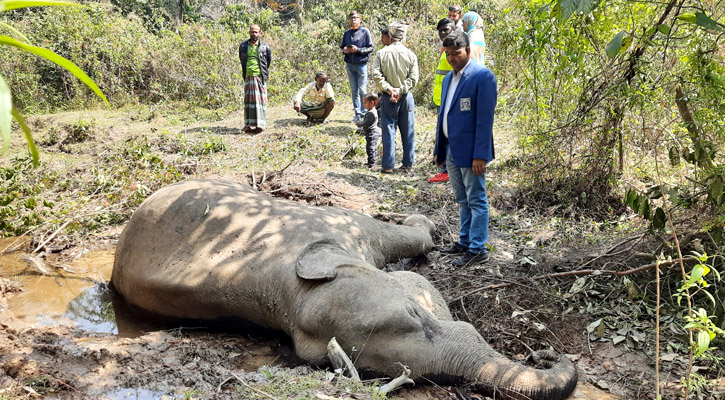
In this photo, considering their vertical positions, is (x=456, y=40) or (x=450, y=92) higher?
(x=456, y=40)

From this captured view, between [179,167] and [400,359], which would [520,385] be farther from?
[179,167]

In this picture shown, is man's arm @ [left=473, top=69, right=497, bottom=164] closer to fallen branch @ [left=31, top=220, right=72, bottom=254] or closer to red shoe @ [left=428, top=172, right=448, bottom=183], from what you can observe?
red shoe @ [left=428, top=172, right=448, bottom=183]

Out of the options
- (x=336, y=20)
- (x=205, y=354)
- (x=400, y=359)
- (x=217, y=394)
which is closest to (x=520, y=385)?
(x=400, y=359)

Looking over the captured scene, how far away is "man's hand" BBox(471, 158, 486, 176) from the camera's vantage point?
4.81m

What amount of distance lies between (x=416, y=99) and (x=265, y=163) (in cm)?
581

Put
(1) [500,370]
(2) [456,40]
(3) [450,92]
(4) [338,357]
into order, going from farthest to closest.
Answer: (3) [450,92] → (2) [456,40] → (4) [338,357] → (1) [500,370]

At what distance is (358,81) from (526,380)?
9.08 meters

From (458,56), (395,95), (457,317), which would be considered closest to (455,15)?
(395,95)

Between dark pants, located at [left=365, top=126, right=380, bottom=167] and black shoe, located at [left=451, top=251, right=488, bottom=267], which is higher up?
dark pants, located at [left=365, top=126, right=380, bottom=167]

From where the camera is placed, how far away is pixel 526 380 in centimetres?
295

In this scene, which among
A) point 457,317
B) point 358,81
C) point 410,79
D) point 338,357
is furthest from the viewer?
point 358,81

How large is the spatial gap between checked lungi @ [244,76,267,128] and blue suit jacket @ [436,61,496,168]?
22.6 ft

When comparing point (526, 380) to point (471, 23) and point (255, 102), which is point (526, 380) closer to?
point (471, 23)

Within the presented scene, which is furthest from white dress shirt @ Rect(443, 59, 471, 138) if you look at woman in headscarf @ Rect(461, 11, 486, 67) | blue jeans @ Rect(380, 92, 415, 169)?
blue jeans @ Rect(380, 92, 415, 169)
